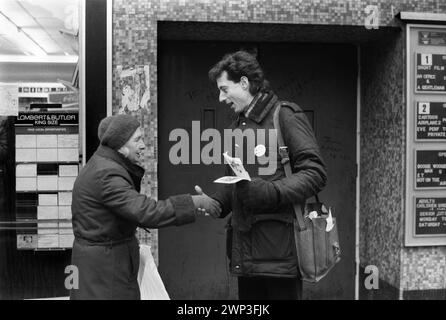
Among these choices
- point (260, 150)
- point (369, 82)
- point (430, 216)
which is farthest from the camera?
point (369, 82)

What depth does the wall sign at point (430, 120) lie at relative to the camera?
4.45 meters

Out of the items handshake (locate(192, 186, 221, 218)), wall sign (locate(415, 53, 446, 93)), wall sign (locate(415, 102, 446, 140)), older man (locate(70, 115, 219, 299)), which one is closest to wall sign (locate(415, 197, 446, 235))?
wall sign (locate(415, 102, 446, 140))

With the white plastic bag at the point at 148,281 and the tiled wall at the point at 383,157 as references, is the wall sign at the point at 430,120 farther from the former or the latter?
the white plastic bag at the point at 148,281

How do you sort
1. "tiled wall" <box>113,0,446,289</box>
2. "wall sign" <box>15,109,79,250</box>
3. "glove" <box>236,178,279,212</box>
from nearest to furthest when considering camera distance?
"glove" <box>236,178,279,212</box> → "tiled wall" <box>113,0,446,289</box> → "wall sign" <box>15,109,79,250</box>

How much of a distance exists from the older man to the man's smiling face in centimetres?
64

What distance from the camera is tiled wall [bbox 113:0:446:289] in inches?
165

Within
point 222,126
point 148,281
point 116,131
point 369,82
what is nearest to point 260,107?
point 116,131

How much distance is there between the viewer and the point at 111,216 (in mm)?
2996

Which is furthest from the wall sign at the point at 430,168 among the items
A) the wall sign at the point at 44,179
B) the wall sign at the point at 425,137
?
the wall sign at the point at 44,179

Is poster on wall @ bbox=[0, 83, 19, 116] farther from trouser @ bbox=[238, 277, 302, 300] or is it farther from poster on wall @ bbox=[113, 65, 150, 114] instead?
trouser @ bbox=[238, 277, 302, 300]

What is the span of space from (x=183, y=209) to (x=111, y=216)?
0.39 metres

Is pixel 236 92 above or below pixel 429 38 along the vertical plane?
below

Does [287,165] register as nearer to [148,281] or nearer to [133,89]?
[148,281]

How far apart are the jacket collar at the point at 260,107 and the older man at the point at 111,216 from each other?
1.93ft
